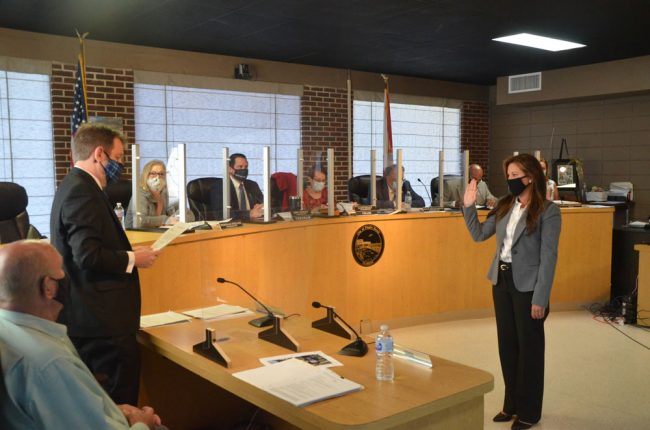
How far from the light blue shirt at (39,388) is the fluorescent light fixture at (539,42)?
619 centimetres

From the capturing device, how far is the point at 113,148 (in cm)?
271

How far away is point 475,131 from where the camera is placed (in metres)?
10.8

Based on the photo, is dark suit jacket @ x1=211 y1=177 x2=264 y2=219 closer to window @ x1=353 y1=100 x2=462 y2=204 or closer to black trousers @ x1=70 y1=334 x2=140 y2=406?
black trousers @ x1=70 y1=334 x2=140 y2=406

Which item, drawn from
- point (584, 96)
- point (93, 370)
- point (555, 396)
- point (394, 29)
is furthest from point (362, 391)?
point (584, 96)

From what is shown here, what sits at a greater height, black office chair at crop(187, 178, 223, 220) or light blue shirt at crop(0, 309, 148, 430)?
black office chair at crop(187, 178, 223, 220)

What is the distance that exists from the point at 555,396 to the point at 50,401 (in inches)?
136

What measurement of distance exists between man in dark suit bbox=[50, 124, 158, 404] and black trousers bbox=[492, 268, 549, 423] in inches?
77.4

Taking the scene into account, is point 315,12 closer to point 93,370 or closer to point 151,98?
point 151,98

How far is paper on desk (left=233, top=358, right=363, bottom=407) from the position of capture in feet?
6.30

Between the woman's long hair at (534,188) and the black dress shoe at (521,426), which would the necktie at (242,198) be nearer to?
the woman's long hair at (534,188)

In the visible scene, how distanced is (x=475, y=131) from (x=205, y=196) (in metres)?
6.67

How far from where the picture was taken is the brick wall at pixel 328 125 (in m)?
8.78

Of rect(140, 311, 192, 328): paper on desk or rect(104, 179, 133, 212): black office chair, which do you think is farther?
rect(104, 179, 133, 212): black office chair

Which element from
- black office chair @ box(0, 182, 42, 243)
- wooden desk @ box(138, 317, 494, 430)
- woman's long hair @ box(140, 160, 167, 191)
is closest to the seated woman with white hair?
woman's long hair @ box(140, 160, 167, 191)
